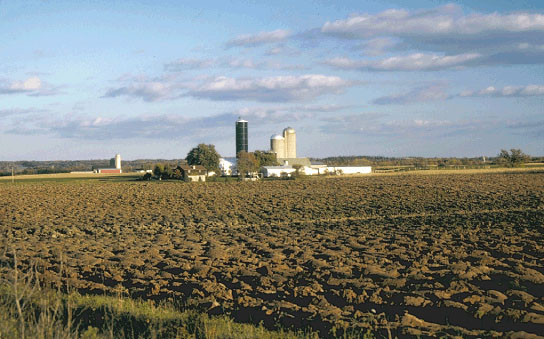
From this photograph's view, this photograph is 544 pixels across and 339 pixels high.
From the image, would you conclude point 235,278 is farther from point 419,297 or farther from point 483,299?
point 483,299

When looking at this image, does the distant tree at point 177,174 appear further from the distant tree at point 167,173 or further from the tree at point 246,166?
the tree at point 246,166

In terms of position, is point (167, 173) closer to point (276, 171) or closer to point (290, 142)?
point (276, 171)

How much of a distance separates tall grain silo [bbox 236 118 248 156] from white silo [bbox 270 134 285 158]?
7326 mm

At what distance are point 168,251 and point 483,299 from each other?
378 inches

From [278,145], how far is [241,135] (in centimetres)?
930

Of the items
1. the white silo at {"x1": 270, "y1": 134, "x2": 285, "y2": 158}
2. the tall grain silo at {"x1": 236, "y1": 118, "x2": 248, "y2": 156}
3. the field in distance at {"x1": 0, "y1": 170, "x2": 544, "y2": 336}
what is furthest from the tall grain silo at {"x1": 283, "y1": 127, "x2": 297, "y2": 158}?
the field in distance at {"x1": 0, "y1": 170, "x2": 544, "y2": 336}

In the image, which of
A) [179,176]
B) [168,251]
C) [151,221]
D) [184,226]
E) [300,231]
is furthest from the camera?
[179,176]

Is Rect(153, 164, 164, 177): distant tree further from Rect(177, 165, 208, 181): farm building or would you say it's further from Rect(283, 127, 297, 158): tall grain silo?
Rect(283, 127, 297, 158): tall grain silo

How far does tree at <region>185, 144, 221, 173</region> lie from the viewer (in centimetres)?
8375

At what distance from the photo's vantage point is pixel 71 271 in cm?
1268

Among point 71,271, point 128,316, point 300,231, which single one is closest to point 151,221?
point 300,231

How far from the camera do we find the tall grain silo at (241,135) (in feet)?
352

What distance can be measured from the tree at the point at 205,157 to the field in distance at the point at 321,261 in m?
55.5

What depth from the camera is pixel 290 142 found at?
377 feet
